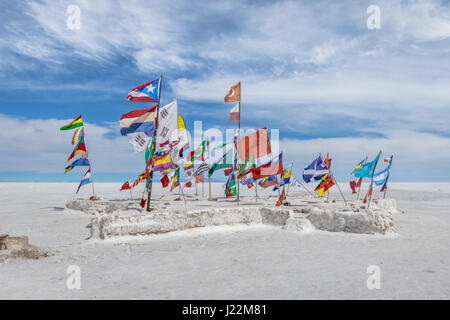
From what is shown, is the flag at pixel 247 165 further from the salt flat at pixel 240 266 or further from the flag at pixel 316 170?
the flag at pixel 316 170

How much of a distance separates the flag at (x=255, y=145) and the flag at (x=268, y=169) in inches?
27.3

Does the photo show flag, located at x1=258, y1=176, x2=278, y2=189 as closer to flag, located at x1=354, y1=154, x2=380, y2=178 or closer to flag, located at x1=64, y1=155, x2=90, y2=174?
flag, located at x1=354, y1=154, x2=380, y2=178

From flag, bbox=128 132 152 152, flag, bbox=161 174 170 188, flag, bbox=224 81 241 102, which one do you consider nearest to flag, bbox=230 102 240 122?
flag, bbox=224 81 241 102

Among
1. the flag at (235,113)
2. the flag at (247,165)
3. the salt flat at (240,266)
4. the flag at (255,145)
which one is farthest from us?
the flag at (235,113)

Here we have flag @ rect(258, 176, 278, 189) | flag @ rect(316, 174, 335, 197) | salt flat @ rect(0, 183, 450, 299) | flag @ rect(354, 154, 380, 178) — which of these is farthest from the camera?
flag @ rect(258, 176, 278, 189)

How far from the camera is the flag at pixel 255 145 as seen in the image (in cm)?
1847

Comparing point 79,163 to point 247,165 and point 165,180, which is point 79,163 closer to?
point 165,180

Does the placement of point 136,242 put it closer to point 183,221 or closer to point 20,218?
point 183,221

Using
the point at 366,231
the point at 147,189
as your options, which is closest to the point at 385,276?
the point at 366,231

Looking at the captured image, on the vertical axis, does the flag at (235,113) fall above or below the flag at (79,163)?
above

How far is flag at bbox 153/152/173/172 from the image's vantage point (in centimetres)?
1756

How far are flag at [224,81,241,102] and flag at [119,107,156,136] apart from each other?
18.7 ft

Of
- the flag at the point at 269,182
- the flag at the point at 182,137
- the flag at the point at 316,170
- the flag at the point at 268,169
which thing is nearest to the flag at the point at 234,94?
the flag at the point at 268,169
